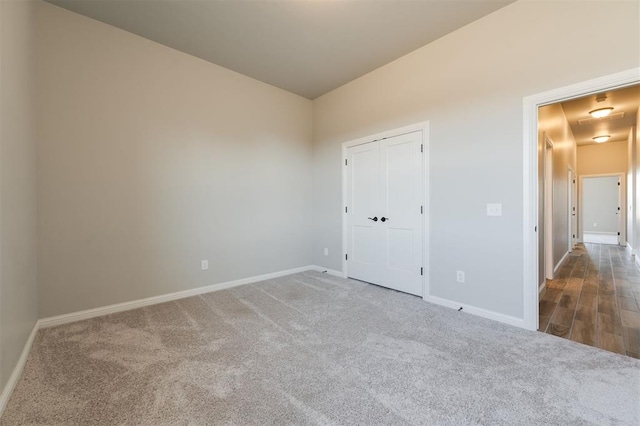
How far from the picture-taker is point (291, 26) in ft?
9.31

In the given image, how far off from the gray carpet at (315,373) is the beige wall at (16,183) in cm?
34

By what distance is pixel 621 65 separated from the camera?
1997mm

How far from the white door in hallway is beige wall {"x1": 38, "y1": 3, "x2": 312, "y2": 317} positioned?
1230 millimetres

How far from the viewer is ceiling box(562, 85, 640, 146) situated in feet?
13.2

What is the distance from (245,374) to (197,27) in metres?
3.35

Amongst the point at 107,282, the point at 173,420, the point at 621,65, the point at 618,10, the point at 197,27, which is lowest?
the point at 173,420

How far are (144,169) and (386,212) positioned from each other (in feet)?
9.97

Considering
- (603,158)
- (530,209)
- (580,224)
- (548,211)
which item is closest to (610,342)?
(530,209)

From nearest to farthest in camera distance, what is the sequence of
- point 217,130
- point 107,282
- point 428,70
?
point 107,282
point 428,70
point 217,130

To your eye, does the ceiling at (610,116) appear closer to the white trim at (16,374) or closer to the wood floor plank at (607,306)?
the wood floor plank at (607,306)

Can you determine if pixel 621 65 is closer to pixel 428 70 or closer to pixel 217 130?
pixel 428 70

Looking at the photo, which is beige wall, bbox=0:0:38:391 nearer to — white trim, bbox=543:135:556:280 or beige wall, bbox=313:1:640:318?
beige wall, bbox=313:1:640:318

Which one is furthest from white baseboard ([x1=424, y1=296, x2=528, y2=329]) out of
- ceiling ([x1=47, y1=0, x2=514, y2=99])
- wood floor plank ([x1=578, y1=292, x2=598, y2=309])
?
ceiling ([x1=47, y1=0, x2=514, y2=99])

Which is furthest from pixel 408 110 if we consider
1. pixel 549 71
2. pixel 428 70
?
pixel 549 71
